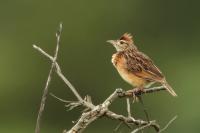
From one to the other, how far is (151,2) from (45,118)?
11035mm

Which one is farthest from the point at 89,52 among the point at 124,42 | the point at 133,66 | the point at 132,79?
the point at 132,79

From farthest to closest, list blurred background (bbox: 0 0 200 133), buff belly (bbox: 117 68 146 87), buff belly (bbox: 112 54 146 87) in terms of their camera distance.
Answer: blurred background (bbox: 0 0 200 133), buff belly (bbox: 112 54 146 87), buff belly (bbox: 117 68 146 87)

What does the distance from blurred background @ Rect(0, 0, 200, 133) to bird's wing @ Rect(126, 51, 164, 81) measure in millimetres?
12561

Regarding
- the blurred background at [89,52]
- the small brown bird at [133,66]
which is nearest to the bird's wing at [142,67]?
the small brown bird at [133,66]

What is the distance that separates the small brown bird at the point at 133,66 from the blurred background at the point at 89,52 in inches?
490

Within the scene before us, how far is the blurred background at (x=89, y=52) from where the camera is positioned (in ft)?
87.0

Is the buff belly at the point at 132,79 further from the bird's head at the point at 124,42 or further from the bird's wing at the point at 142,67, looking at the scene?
the bird's head at the point at 124,42

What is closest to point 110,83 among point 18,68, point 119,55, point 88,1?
point 18,68

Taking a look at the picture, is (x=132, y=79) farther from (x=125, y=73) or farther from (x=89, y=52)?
(x=89, y=52)

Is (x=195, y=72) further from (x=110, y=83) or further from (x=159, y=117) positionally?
(x=159, y=117)

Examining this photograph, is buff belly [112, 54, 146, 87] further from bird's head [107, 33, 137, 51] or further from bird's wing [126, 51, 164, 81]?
bird's head [107, 33, 137, 51]

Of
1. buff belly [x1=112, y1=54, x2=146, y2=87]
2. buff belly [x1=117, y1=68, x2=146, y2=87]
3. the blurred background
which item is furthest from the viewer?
the blurred background

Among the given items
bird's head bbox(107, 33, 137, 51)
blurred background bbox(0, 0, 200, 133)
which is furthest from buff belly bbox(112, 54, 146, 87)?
blurred background bbox(0, 0, 200, 133)

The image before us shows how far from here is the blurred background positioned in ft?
87.0
